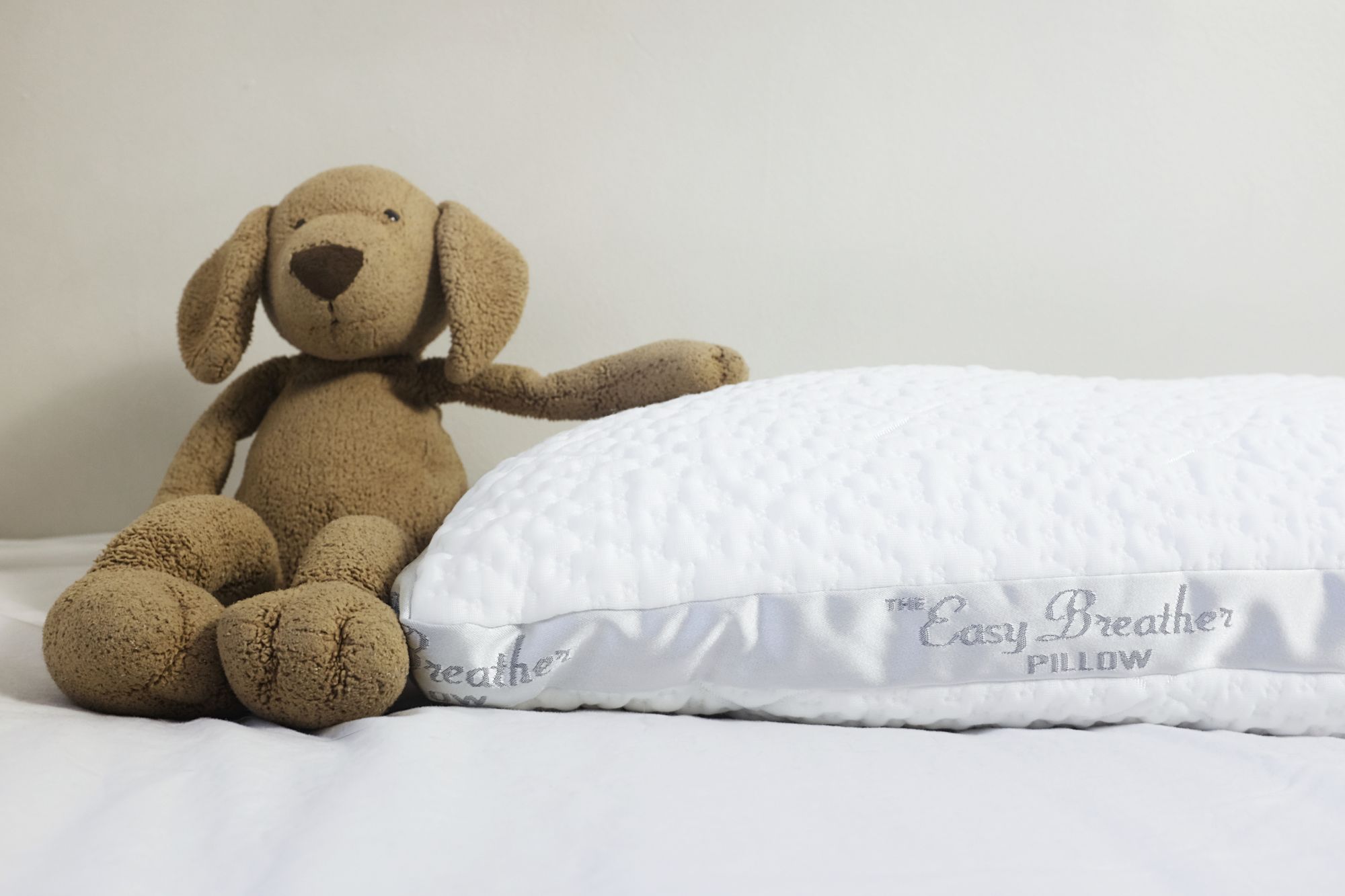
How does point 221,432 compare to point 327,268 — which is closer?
point 327,268

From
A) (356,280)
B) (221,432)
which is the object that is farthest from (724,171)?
(221,432)

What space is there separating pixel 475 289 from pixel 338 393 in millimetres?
162

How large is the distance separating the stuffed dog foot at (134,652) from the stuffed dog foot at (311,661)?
0.12 feet

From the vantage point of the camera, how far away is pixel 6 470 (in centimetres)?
116

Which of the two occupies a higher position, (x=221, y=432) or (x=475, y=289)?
(x=475, y=289)

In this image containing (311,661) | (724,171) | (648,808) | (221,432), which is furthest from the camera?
(724,171)

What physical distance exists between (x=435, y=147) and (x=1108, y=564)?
2.94ft

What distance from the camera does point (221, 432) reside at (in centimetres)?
92

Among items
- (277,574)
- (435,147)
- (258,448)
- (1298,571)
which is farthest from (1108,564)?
(435,147)

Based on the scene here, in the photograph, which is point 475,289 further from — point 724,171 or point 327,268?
point 724,171

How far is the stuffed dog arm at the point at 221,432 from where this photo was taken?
0.88m

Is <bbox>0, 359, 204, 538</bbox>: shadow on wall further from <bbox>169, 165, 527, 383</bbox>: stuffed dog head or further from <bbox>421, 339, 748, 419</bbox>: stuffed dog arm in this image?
<bbox>421, 339, 748, 419</bbox>: stuffed dog arm

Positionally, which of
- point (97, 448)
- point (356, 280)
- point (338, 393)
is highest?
point (356, 280)

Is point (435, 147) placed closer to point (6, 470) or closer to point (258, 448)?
point (258, 448)
